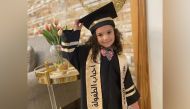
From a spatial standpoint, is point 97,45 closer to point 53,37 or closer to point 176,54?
point 53,37

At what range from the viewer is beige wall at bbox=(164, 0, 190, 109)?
1257 mm

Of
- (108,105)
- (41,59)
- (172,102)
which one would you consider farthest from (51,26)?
(172,102)

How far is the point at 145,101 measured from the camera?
1.21 metres

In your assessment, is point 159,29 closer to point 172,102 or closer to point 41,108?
point 172,102

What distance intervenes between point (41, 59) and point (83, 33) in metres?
0.29

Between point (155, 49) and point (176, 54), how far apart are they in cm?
20

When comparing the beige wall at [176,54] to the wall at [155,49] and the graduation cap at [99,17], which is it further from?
the graduation cap at [99,17]

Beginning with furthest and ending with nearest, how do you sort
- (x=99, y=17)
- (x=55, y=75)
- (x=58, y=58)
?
(x=58, y=58), (x=55, y=75), (x=99, y=17)

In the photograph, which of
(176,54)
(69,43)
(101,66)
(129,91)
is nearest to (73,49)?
(69,43)

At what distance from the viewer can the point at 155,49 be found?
46.4 inches

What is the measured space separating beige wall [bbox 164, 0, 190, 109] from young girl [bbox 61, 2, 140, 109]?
36cm

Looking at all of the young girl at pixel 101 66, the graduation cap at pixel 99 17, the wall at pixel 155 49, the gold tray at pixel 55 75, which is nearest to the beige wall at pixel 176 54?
the wall at pixel 155 49

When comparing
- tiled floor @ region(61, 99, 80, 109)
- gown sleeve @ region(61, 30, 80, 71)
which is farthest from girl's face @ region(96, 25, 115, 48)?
tiled floor @ region(61, 99, 80, 109)

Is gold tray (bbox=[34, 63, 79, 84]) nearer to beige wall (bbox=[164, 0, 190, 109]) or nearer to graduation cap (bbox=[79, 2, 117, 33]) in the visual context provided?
graduation cap (bbox=[79, 2, 117, 33])
